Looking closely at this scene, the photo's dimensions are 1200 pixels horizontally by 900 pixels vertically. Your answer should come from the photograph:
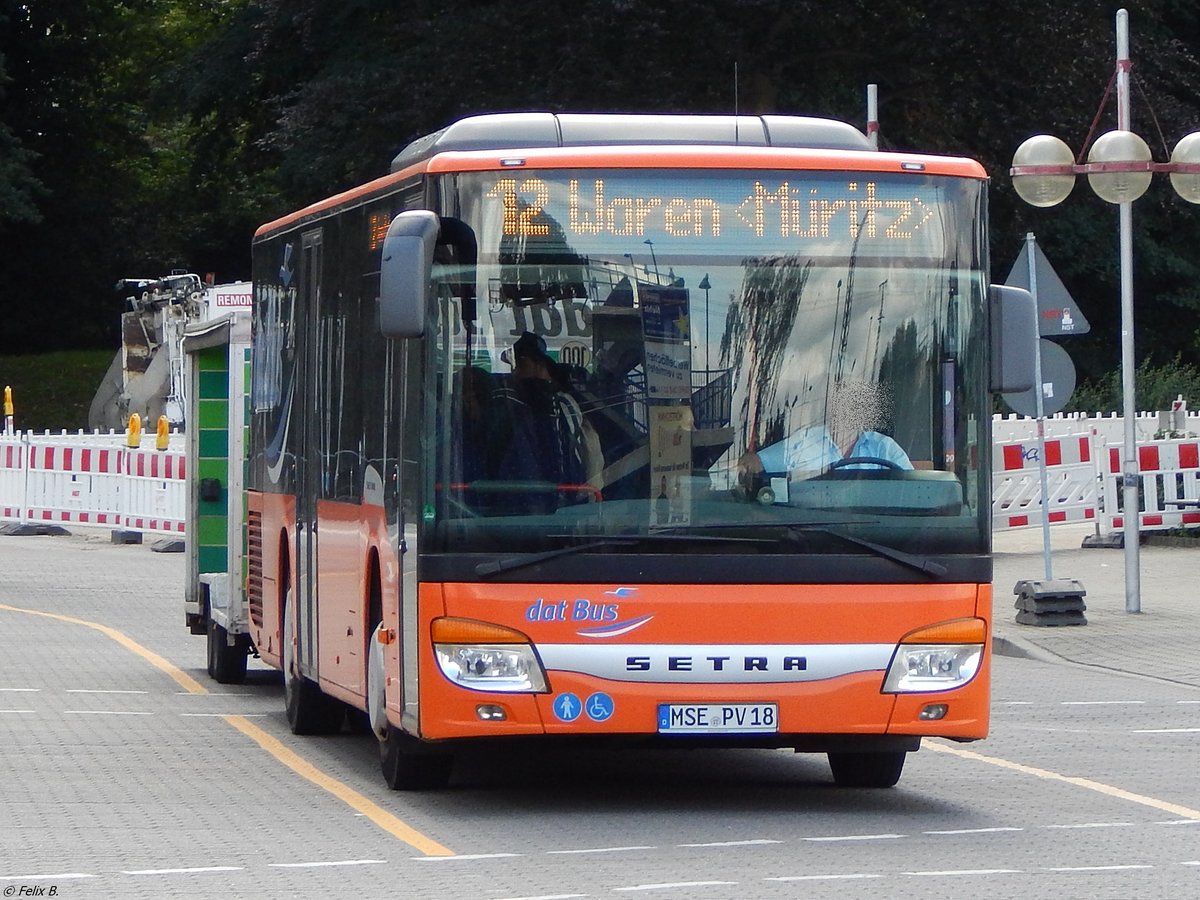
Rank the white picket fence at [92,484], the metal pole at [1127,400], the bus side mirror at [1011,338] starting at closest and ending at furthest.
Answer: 1. the bus side mirror at [1011,338]
2. the metal pole at [1127,400]
3. the white picket fence at [92,484]

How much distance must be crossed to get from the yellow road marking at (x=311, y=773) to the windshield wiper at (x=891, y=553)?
6.39 feet

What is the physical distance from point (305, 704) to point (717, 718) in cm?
417

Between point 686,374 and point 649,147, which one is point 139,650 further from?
point 686,374

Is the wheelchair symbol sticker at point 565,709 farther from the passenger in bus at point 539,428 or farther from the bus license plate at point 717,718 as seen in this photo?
the passenger in bus at point 539,428

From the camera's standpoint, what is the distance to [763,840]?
9359 millimetres

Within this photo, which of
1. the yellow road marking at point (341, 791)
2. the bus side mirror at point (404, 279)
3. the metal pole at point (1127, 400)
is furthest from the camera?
the metal pole at point (1127, 400)

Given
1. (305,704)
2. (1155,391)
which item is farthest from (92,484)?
(305,704)

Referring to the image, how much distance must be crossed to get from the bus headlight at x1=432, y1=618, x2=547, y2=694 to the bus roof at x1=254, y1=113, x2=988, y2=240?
1842 mm

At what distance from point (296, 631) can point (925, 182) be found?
15.9ft

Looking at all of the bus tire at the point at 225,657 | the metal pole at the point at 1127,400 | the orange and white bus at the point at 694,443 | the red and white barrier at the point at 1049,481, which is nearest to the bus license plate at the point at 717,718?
the orange and white bus at the point at 694,443

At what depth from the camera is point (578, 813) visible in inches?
401

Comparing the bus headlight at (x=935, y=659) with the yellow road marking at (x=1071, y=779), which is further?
the yellow road marking at (x=1071, y=779)

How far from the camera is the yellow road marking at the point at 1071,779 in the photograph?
1041cm

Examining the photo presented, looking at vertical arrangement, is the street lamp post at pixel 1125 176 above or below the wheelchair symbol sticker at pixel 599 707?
above
